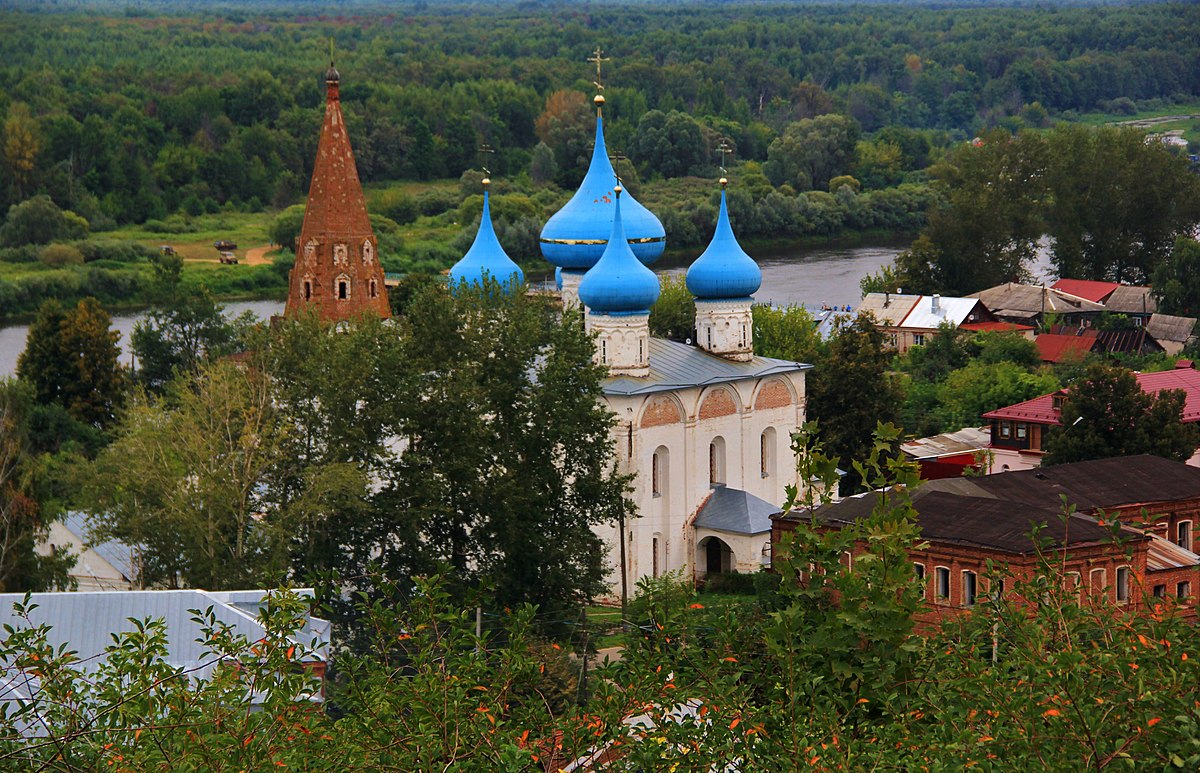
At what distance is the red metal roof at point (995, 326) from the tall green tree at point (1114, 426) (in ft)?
31.8

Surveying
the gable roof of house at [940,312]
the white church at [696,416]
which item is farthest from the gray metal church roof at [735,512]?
the gable roof of house at [940,312]

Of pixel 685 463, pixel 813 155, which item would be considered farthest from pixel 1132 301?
pixel 813 155

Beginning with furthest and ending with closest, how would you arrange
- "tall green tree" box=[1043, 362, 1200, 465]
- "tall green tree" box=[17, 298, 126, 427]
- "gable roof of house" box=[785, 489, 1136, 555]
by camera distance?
"tall green tree" box=[17, 298, 126, 427], "tall green tree" box=[1043, 362, 1200, 465], "gable roof of house" box=[785, 489, 1136, 555]

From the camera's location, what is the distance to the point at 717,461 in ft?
54.2

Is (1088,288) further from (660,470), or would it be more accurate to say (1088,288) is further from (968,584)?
(968,584)

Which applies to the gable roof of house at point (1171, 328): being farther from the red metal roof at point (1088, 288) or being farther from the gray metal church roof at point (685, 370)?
the gray metal church roof at point (685, 370)

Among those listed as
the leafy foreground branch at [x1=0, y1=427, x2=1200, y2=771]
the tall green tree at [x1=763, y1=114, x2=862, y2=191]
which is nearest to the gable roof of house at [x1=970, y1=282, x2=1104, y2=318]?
the tall green tree at [x1=763, y1=114, x2=862, y2=191]

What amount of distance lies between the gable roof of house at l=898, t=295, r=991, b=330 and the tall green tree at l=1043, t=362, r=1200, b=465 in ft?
32.8

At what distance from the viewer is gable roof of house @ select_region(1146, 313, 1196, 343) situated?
27.7 m

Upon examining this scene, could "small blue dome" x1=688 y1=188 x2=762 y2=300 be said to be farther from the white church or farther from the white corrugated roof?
the white corrugated roof

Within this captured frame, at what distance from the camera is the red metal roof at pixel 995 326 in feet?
91.3

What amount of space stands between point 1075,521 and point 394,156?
125 feet

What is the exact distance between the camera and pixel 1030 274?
112ft

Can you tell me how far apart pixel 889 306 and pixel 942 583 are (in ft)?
51.9
